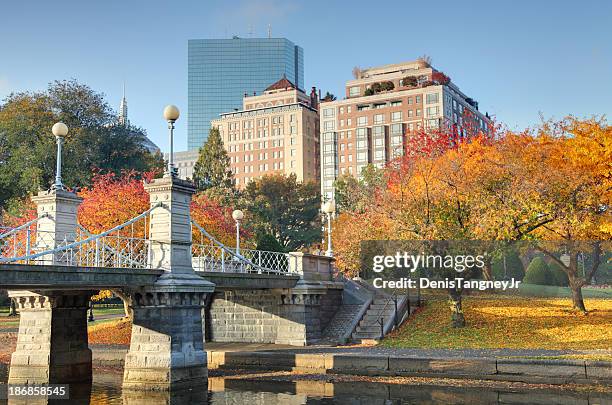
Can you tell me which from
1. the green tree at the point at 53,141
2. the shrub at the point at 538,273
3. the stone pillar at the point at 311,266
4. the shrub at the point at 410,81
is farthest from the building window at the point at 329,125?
the stone pillar at the point at 311,266

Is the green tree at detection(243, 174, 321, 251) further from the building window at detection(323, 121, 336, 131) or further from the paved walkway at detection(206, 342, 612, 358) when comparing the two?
the paved walkway at detection(206, 342, 612, 358)

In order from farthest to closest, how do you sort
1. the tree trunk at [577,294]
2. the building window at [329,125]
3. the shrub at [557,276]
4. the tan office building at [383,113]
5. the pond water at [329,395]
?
the building window at [329,125] < the tan office building at [383,113] < the shrub at [557,276] < the tree trunk at [577,294] < the pond water at [329,395]

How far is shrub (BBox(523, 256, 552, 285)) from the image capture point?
38438 mm

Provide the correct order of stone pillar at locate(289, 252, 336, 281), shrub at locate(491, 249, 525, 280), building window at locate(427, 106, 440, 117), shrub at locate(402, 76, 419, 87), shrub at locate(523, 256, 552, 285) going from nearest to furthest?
stone pillar at locate(289, 252, 336, 281) → shrub at locate(491, 249, 525, 280) → shrub at locate(523, 256, 552, 285) → building window at locate(427, 106, 440, 117) → shrub at locate(402, 76, 419, 87)

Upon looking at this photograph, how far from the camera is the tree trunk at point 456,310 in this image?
32.0m

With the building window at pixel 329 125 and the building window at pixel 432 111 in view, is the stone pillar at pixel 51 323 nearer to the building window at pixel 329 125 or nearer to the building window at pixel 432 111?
the building window at pixel 432 111

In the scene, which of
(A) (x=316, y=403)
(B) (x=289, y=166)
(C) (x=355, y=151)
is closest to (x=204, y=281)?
(A) (x=316, y=403)

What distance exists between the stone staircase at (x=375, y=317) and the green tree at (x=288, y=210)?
42894 millimetres

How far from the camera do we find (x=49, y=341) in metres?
23.8

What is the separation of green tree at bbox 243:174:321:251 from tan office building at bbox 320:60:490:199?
25.1m

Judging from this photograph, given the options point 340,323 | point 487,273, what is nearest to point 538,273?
point 487,273

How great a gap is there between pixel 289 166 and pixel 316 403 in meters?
113

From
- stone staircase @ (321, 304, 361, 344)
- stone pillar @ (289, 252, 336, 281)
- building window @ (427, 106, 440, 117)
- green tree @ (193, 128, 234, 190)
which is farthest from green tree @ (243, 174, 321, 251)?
stone staircase @ (321, 304, 361, 344)

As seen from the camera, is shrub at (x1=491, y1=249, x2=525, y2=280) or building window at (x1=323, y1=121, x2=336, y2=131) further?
building window at (x1=323, y1=121, x2=336, y2=131)
